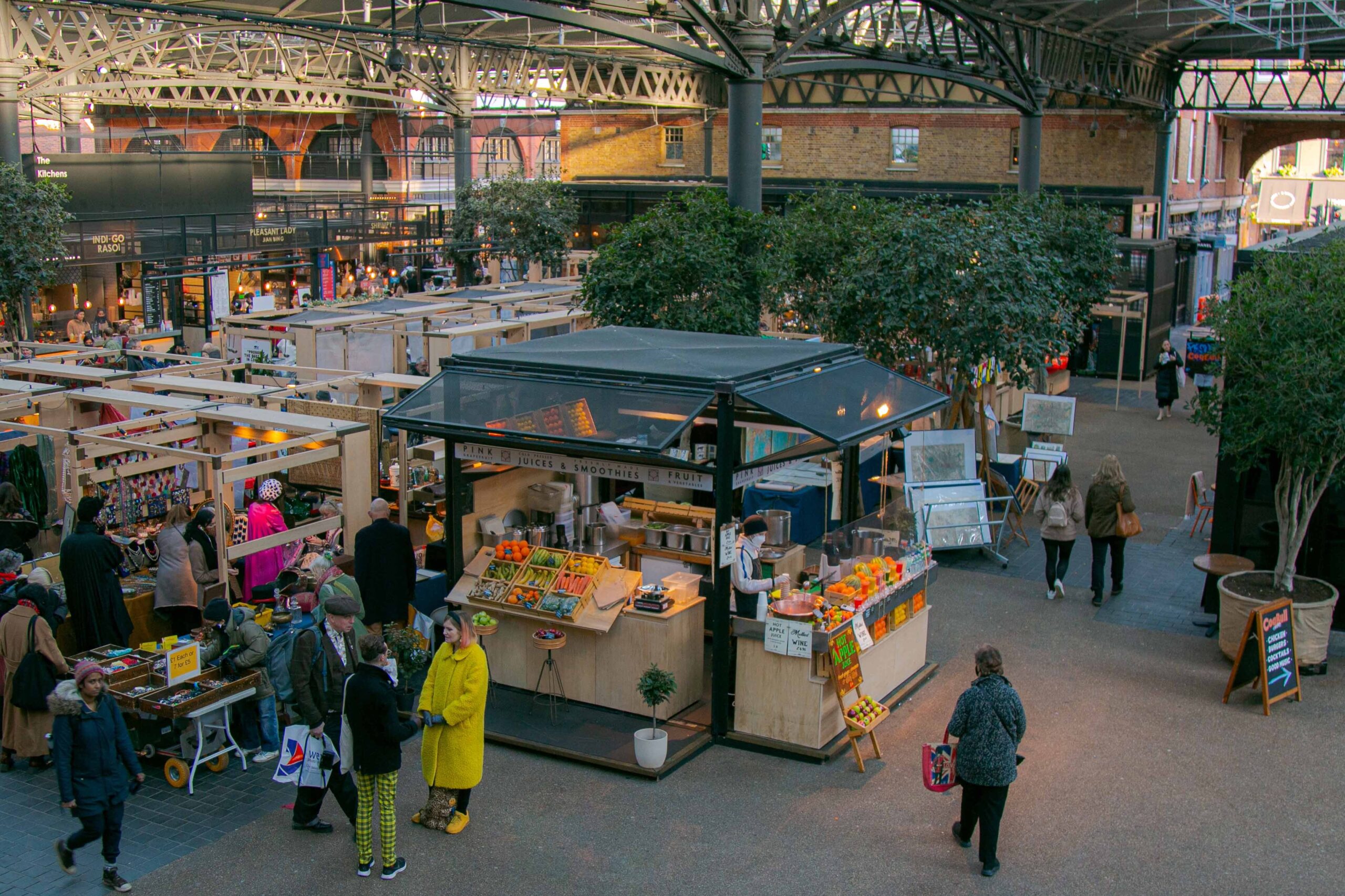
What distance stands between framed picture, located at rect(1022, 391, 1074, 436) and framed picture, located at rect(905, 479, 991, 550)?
3.36m

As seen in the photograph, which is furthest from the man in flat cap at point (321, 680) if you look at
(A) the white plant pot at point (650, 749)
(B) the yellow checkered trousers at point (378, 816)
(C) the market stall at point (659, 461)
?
(A) the white plant pot at point (650, 749)

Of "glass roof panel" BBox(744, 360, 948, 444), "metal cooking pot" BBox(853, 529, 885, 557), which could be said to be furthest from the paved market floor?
"glass roof panel" BBox(744, 360, 948, 444)

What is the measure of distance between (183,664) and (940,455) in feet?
27.3

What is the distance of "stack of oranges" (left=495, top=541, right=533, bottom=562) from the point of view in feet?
30.9

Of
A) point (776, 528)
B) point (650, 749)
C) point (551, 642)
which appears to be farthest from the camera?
point (776, 528)

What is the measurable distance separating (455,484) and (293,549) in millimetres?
2248

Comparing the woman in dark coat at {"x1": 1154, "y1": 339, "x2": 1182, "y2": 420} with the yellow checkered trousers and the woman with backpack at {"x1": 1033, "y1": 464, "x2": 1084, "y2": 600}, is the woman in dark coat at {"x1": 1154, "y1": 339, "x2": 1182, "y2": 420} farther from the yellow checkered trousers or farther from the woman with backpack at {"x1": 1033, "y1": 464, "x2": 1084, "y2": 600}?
the yellow checkered trousers

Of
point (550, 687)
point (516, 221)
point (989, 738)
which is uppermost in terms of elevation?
point (516, 221)

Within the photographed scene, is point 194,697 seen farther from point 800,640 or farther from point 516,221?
point 516,221

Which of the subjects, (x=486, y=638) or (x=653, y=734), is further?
(x=486, y=638)

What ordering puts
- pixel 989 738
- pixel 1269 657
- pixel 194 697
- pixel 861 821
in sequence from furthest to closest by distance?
pixel 1269 657
pixel 194 697
pixel 861 821
pixel 989 738

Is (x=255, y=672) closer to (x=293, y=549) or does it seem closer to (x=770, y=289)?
(x=293, y=549)

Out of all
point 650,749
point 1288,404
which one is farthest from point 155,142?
point 1288,404

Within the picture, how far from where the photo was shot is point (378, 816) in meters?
6.72
